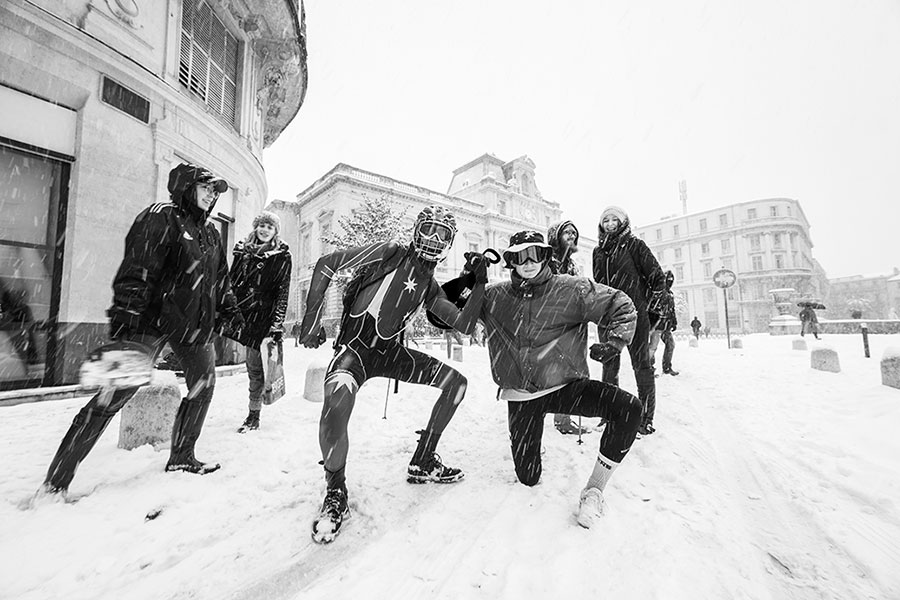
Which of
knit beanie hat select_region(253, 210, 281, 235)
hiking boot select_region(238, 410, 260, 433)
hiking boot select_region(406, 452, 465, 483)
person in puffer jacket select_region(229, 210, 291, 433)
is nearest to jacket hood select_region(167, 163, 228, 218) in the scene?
person in puffer jacket select_region(229, 210, 291, 433)

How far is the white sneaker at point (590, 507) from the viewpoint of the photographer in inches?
93.0

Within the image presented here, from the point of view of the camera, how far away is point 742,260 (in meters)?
57.5

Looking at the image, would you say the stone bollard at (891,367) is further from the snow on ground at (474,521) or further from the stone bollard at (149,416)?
the stone bollard at (149,416)

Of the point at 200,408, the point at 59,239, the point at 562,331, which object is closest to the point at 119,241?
the point at 59,239

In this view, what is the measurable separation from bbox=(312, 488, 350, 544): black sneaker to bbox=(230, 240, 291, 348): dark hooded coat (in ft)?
8.84

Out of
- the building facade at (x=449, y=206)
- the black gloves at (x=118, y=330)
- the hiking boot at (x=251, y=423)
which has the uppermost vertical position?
the building facade at (x=449, y=206)

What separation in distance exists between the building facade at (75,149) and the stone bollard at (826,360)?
45.1 feet

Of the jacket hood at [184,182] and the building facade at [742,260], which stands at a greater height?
the building facade at [742,260]

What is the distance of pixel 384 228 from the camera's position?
21875 millimetres

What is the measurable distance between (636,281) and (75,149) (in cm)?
958

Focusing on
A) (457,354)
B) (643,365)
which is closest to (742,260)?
(457,354)

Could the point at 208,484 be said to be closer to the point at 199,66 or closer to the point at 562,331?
the point at 562,331

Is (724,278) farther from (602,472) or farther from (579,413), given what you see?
(602,472)

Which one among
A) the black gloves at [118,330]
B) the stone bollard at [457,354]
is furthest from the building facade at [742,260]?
the black gloves at [118,330]
